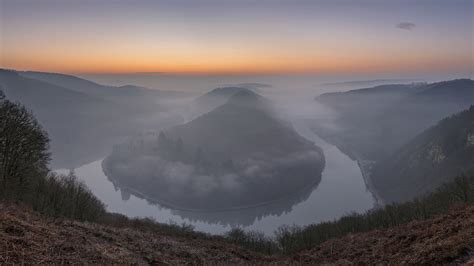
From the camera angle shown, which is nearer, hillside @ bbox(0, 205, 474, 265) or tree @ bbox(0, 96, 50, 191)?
hillside @ bbox(0, 205, 474, 265)

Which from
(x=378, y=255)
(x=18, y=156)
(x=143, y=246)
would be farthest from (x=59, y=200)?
(x=378, y=255)

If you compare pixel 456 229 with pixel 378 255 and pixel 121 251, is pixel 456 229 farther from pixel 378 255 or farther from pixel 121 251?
pixel 121 251

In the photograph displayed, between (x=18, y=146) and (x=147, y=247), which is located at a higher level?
(x=18, y=146)

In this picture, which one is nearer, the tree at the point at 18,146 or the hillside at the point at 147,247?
the hillside at the point at 147,247
